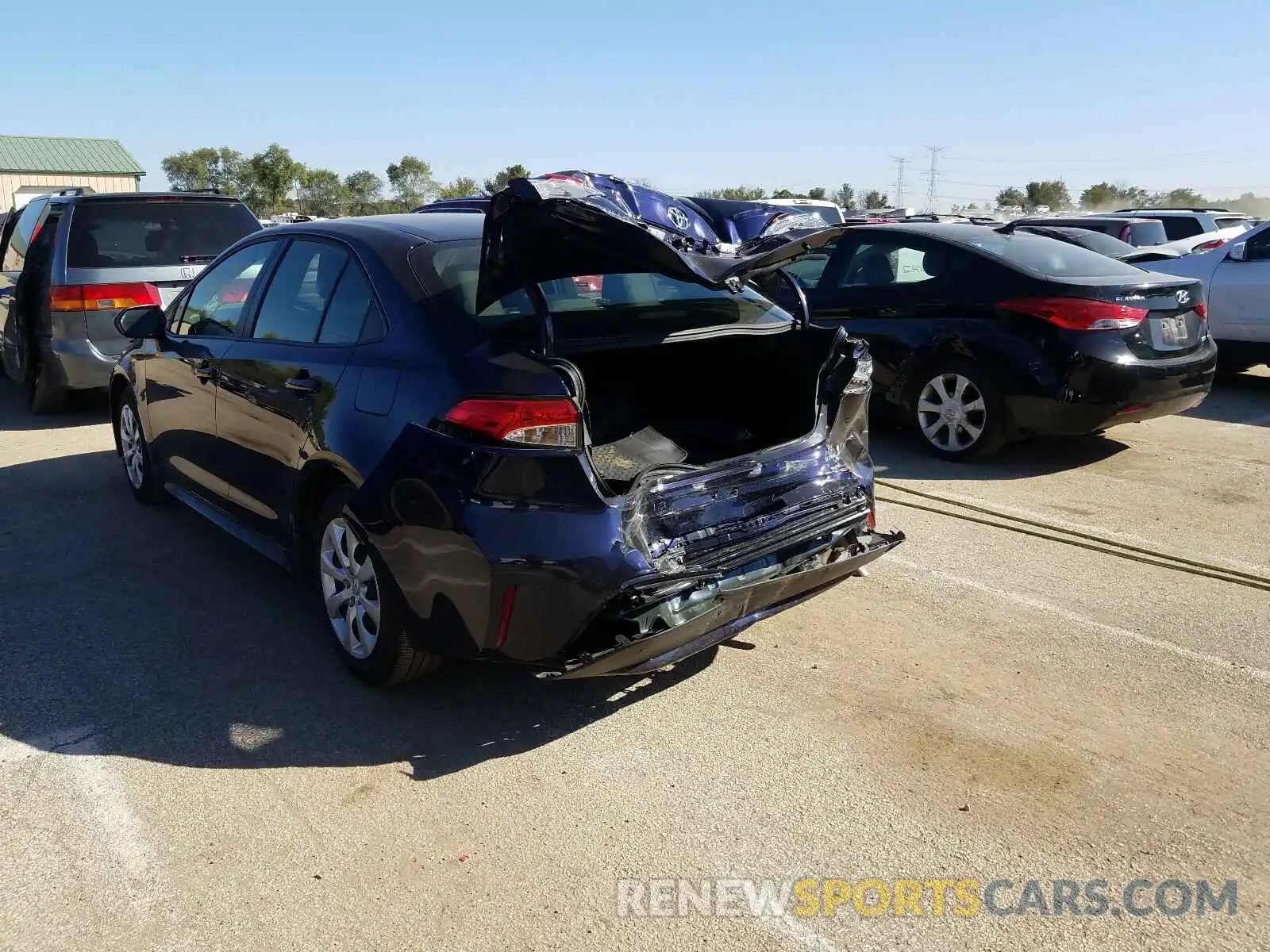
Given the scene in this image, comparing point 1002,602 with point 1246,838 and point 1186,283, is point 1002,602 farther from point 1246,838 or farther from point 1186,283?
point 1186,283

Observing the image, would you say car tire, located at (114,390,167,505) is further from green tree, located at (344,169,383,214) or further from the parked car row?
green tree, located at (344,169,383,214)

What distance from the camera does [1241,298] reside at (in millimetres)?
9672

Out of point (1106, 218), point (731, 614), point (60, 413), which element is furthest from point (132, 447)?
point (1106, 218)

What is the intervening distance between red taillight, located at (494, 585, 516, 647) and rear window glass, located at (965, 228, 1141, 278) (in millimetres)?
5021

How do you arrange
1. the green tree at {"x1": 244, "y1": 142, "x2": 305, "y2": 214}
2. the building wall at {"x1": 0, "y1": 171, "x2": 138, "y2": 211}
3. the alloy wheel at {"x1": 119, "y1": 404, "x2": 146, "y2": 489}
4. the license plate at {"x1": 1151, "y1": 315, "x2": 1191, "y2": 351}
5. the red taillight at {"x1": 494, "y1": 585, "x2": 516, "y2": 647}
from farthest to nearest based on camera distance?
the building wall at {"x1": 0, "y1": 171, "x2": 138, "y2": 211}, the green tree at {"x1": 244, "y1": 142, "x2": 305, "y2": 214}, the license plate at {"x1": 1151, "y1": 315, "x2": 1191, "y2": 351}, the alloy wheel at {"x1": 119, "y1": 404, "x2": 146, "y2": 489}, the red taillight at {"x1": 494, "y1": 585, "x2": 516, "y2": 647}

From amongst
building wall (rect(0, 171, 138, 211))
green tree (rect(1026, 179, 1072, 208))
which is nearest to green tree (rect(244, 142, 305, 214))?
building wall (rect(0, 171, 138, 211))

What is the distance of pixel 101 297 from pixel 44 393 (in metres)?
1.08

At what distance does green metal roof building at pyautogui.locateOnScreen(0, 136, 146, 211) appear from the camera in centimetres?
6806

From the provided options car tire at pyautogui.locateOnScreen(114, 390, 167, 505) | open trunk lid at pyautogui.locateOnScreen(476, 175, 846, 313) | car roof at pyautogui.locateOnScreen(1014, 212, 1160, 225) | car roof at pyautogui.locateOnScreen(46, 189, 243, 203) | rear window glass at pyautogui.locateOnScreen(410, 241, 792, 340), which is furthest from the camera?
car roof at pyautogui.locateOnScreen(1014, 212, 1160, 225)

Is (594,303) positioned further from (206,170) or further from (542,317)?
(206,170)

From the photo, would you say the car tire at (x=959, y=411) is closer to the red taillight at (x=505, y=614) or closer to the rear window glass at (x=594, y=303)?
the rear window glass at (x=594, y=303)

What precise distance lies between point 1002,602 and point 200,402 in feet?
12.8

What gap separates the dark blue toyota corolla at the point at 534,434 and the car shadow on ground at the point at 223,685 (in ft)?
0.82

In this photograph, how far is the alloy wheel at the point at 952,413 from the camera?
712 cm
